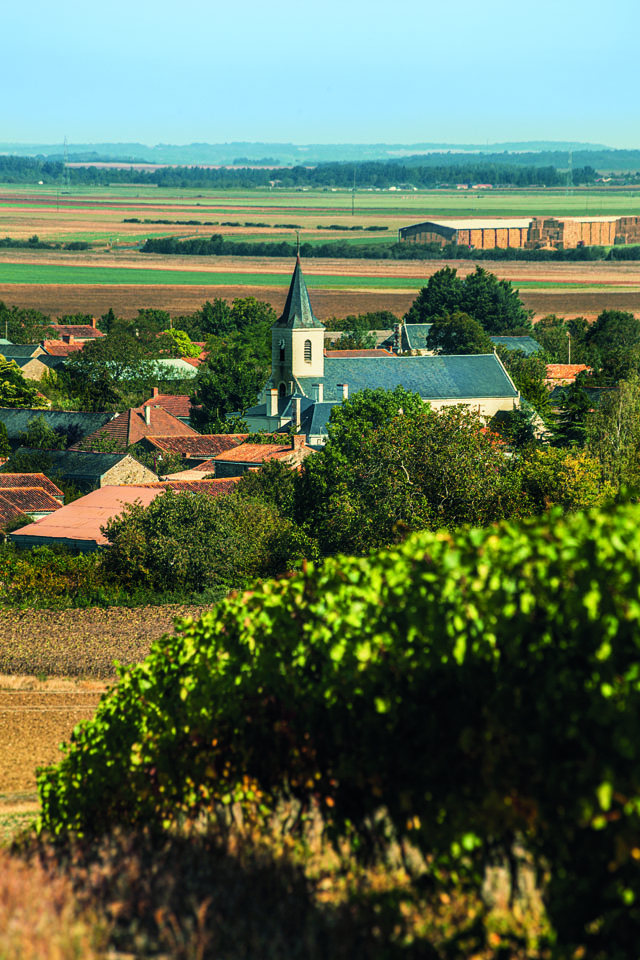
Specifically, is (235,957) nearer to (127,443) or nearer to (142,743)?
(142,743)

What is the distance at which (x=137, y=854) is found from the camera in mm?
11680

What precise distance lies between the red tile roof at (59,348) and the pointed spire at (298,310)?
2724cm

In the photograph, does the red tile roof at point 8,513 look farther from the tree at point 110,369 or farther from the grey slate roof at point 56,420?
the tree at point 110,369

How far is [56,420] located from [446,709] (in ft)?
202

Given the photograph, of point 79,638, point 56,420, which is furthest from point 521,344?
point 79,638

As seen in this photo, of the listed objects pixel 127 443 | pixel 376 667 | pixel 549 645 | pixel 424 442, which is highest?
pixel 549 645

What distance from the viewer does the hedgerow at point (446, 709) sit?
28.2ft

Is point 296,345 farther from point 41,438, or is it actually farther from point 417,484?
point 417,484

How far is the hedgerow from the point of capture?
8.59 meters

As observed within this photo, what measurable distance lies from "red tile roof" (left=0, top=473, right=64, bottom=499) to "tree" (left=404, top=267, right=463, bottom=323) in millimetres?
73708

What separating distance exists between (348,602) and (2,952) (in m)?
4.05

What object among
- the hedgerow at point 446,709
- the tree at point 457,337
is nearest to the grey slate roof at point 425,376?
the tree at point 457,337

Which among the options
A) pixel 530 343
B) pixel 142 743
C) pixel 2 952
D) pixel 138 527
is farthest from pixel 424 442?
pixel 530 343

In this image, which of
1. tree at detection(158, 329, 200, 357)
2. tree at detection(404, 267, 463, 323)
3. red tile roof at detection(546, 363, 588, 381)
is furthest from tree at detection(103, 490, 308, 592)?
Answer: tree at detection(404, 267, 463, 323)
